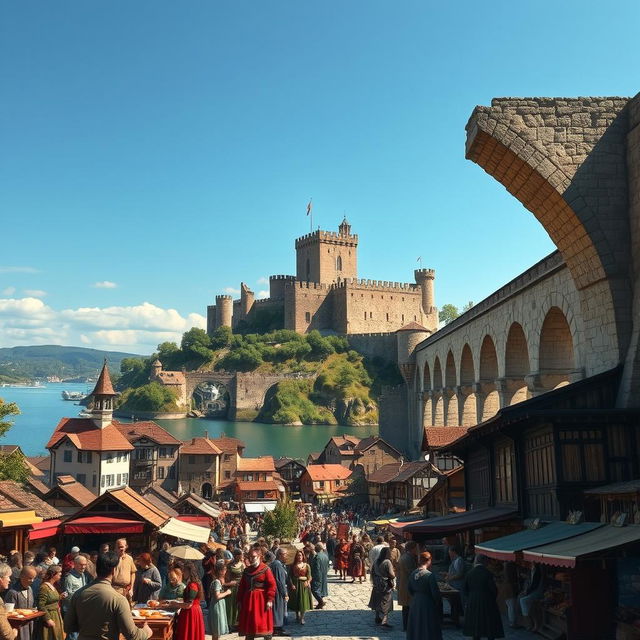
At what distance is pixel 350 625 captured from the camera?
11.4 meters

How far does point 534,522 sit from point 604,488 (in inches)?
67.0

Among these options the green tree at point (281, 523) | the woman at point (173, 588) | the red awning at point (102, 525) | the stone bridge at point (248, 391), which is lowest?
the green tree at point (281, 523)

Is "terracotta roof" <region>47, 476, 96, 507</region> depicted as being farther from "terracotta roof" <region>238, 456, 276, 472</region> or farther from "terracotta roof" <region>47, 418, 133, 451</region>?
"terracotta roof" <region>238, 456, 276, 472</region>

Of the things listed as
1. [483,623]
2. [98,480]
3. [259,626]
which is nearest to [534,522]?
[483,623]

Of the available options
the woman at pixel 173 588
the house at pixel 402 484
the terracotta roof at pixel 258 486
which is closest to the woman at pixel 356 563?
the woman at pixel 173 588

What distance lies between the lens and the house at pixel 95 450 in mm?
42250

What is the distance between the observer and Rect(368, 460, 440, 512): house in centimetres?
3666

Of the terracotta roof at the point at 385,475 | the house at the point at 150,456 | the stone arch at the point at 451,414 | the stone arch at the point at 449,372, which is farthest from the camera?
the house at the point at 150,456

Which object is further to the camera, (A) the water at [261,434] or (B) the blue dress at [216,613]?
(A) the water at [261,434]

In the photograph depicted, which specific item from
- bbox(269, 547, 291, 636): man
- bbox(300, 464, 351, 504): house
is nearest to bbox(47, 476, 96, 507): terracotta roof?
bbox(269, 547, 291, 636): man

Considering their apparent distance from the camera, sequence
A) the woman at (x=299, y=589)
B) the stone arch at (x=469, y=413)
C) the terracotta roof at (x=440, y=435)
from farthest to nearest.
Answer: the stone arch at (x=469, y=413), the terracotta roof at (x=440, y=435), the woman at (x=299, y=589)

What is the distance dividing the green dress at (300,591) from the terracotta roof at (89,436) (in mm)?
31934

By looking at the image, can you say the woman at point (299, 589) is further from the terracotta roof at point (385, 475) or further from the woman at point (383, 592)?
the terracotta roof at point (385, 475)

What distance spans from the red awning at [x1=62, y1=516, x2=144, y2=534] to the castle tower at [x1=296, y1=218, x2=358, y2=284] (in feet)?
338
